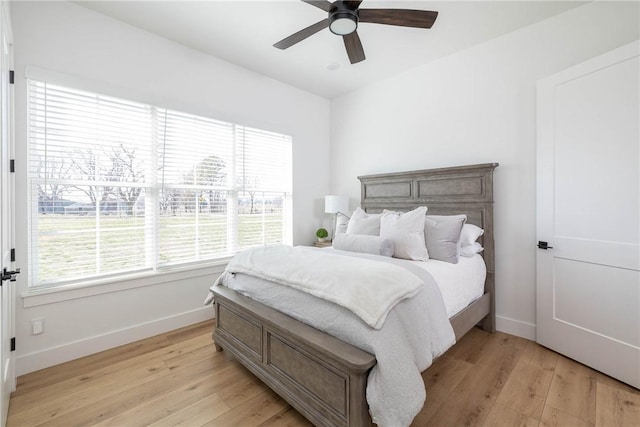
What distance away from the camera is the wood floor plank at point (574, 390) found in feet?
5.51

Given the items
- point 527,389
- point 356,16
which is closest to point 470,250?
point 527,389

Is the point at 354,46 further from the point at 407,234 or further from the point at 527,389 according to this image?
the point at 527,389

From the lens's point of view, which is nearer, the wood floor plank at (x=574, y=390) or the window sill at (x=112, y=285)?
the wood floor plank at (x=574, y=390)

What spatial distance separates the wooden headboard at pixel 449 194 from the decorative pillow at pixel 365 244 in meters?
1.01

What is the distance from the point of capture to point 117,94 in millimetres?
2508

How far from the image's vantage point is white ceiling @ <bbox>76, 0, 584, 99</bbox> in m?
2.34

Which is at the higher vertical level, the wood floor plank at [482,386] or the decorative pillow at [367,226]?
the decorative pillow at [367,226]

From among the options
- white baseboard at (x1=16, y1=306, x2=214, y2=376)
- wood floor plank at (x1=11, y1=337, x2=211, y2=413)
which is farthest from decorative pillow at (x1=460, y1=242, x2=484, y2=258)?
white baseboard at (x1=16, y1=306, x2=214, y2=376)

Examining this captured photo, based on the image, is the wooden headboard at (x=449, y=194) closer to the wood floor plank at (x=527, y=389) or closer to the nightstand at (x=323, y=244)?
the wood floor plank at (x=527, y=389)

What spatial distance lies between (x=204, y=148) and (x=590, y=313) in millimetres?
3755

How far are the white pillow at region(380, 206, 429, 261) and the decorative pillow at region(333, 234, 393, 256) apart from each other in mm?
91

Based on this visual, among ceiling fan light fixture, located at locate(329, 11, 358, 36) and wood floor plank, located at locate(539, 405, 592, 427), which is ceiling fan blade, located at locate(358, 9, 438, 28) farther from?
wood floor plank, located at locate(539, 405, 592, 427)

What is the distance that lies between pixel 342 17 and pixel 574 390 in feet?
9.59

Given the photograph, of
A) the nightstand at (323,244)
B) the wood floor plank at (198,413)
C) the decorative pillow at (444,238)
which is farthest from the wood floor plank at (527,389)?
the nightstand at (323,244)
